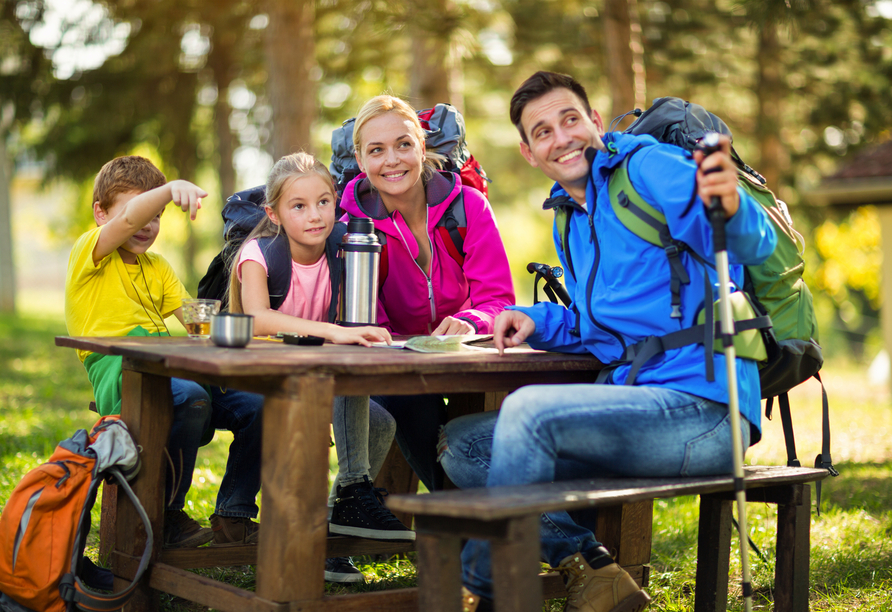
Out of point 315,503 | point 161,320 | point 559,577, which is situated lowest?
point 559,577

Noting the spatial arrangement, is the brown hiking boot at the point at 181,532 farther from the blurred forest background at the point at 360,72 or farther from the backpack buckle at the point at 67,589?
the blurred forest background at the point at 360,72

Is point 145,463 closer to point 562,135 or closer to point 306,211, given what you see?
point 306,211

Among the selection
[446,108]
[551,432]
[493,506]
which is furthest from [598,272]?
[446,108]

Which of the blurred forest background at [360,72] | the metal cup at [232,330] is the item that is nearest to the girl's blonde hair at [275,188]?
the metal cup at [232,330]

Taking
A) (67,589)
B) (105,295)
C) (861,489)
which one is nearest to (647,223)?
(105,295)

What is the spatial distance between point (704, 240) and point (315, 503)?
146cm

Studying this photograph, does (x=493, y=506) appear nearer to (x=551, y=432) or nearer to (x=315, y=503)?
(x=551, y=432)

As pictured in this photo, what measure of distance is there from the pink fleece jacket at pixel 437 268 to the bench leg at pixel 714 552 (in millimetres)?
1233

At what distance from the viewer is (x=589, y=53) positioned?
13359 millimetres

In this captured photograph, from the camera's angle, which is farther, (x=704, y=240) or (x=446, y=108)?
(x=446, y=108)

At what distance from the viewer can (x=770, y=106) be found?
44.3ft

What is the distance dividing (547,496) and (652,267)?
0.94m

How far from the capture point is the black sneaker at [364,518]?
3623mm

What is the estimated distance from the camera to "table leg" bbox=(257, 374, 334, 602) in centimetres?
264
